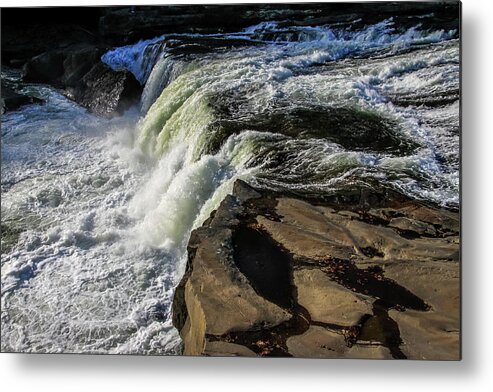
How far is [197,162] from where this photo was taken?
10.8 ft

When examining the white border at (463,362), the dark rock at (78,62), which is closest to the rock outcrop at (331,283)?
the white border at (463,362)

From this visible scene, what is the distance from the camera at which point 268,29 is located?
3.10m

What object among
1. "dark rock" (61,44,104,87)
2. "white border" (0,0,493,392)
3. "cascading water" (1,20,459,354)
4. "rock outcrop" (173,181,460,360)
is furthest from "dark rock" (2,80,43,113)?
"white border" (0,0,493,392)

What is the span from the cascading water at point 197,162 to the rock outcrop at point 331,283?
13cm

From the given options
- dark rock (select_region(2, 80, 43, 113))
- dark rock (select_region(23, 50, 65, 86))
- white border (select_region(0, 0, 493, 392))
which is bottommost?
white border (select_region(0, 0, 493, 392))

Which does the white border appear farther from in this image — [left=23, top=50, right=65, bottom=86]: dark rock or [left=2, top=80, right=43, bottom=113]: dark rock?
[left=23, top=50, right=65, bottom=86]: dark rock

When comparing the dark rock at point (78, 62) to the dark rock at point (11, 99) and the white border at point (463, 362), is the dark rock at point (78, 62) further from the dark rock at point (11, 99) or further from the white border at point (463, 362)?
the white border at point (463, 362)

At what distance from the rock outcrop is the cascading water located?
0.13 metres

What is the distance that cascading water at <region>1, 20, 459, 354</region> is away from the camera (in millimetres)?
2979

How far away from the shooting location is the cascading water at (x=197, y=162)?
2.98 meters

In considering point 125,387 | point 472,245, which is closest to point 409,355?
point 472,245

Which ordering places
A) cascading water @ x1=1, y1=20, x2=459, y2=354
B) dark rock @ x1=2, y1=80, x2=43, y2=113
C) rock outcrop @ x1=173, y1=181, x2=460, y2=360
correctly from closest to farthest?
rock outcrop @ x1=173, y1=181, x2=460, y2=360 → cascading water @ x1=1, y1=20, x2=459, y2=354 → dark rock @ x1=2, y1=80, x2=43, y2=113

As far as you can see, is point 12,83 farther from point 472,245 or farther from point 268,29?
point 472,245

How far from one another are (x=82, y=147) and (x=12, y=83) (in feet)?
1.39
